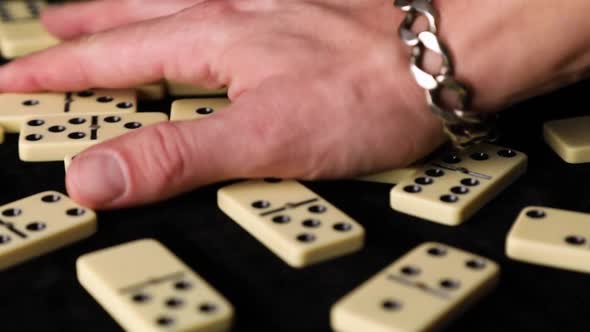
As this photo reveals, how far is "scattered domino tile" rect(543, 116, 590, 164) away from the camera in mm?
1332

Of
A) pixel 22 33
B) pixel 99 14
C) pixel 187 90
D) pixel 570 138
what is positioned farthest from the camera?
pixel 22 33

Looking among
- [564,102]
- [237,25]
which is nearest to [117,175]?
[237,25]

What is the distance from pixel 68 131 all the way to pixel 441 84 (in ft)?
1.96

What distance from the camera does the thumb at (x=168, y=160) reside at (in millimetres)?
1156

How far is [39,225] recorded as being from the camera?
113 centimetres

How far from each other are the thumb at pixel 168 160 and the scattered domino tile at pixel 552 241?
34 cm

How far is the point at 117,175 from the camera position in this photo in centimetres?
116

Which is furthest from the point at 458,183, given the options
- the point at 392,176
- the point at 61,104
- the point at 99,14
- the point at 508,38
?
the point at 99,14

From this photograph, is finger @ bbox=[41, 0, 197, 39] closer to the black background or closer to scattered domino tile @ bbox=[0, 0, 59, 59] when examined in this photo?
scattered domino tile @ bbox=[0, 0, 59, 59]

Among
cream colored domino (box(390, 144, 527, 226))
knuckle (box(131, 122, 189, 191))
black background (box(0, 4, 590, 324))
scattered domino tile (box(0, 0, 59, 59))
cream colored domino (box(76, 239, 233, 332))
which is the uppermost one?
knuckle (box(131, 122, 189, 191))

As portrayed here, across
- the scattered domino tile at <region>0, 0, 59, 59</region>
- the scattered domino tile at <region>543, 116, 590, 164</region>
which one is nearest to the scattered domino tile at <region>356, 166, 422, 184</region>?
the scattered domino tile at <region>543, 116, 590, 164</region>

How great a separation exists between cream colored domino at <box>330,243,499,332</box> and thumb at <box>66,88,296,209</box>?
0.89ft

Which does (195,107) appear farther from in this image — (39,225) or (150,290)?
(150,290)

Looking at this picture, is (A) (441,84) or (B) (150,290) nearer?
(B) (150,290)
